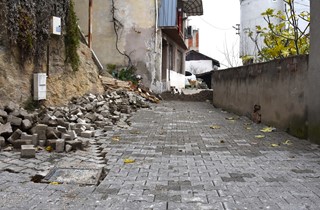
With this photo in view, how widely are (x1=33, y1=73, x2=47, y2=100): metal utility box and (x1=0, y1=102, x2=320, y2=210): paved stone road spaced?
1.71m

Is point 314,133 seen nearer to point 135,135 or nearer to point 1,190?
point 135,135

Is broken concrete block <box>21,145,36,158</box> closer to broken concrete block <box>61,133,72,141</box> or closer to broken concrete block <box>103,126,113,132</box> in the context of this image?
broken concrete block <box>61,133,72,141</box>

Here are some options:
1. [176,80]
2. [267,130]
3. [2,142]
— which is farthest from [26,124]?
[176,80]

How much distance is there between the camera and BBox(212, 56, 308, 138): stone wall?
22.8 ft

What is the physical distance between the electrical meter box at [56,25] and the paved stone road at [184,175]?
2.80 meters

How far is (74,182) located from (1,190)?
757 mm

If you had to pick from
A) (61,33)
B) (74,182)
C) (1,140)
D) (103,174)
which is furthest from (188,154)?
(61,33)

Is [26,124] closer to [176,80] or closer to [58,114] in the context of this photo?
[58,114]

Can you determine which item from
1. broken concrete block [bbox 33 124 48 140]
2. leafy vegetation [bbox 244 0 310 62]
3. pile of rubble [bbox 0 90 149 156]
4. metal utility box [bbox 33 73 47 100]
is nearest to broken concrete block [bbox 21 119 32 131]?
pile of rubble [bbox 0 90 149 156]

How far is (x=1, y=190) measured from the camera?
3.61 m

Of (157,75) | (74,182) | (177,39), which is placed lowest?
(74,182)

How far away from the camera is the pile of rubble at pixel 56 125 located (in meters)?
5.44

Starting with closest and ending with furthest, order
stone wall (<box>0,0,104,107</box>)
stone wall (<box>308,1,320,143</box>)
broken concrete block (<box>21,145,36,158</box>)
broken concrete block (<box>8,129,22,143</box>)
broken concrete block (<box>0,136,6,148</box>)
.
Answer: broken concrete block (<box>21,145,36,158</box>)
broken concrete block (<box>0,136,6,148</box>)
broken concrete block (<box>8,129,22,143</box>)
stone wall (<box>308,1,320,143</box>)
stone wall (<box>0,0,104,107</box>)

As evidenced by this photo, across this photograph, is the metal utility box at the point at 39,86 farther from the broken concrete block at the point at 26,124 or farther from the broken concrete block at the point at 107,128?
the broken concrete block at the point at 26,124
